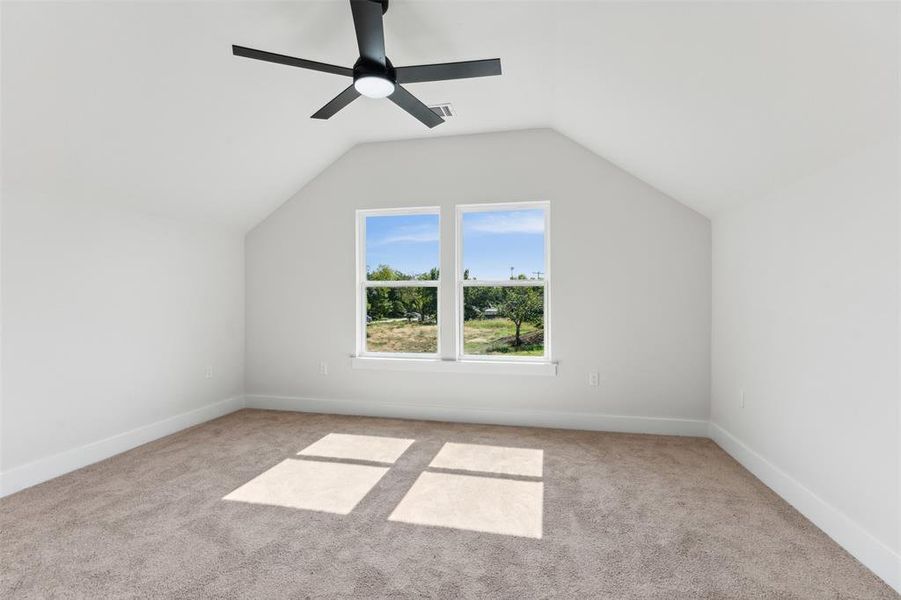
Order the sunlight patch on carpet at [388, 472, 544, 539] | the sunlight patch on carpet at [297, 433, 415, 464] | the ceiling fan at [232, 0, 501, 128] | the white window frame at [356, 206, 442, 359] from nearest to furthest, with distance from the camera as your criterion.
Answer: the ceiling fan at [232, 0, 501, 128], the sunlight patch on carpet at [388, 472, 544, 539], the sunlight patch on carpet at [297, 433, 415, 464], the white window frame at [356, 206, 442, 359]

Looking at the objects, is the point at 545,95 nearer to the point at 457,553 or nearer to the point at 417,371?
the point at 417,371

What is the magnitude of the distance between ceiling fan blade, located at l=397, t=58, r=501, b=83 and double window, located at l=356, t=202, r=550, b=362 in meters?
1.96

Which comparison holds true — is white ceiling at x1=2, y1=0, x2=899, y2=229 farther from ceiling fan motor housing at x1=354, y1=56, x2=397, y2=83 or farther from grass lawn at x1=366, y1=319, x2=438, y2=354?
grass lawn at x1=366, y1=319, x2=438, y2=354

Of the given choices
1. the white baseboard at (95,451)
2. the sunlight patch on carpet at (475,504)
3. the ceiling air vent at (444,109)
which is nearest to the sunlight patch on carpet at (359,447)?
the sunlight patch on carpet at (475,504)

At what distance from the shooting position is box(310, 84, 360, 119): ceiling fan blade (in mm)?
2332

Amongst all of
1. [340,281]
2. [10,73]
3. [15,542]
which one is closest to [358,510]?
[15,542]

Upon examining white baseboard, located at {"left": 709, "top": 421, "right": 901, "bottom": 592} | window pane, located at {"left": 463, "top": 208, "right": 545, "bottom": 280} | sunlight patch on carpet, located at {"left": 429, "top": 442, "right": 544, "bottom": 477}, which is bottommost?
sunlight patch on carpet, located at {"left": 429, "top": 442, "right": 544, "bottom": 477}

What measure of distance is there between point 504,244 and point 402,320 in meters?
1.28

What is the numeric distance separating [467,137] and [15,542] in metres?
4.09

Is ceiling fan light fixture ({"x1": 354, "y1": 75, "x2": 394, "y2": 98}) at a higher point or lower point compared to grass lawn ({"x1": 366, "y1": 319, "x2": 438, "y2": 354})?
higher

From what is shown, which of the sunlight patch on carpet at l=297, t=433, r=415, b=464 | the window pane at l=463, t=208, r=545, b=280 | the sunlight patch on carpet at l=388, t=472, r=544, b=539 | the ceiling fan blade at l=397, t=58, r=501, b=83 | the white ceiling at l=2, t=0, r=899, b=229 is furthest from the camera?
the window pane at l=463, t=208, r=545, b=280

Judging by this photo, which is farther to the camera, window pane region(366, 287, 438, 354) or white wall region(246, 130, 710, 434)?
window pane region(366, 287, 438, 354)

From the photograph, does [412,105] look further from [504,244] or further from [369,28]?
[504,244]

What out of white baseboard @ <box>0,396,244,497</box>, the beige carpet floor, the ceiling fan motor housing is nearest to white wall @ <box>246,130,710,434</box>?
white baseboard @ <box>0,396,244,497</box>
